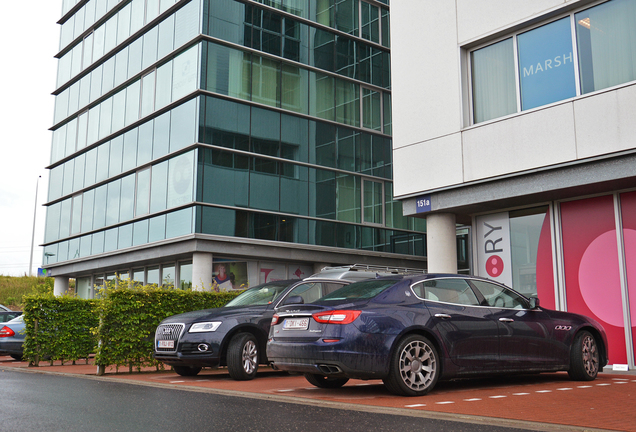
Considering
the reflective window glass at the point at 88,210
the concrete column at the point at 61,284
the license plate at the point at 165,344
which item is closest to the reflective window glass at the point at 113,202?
the reflective window glass at the point at 88,210

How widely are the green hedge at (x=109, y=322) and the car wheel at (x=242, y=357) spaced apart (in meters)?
3.04

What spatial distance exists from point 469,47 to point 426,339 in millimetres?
8285

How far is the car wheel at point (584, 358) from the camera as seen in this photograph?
9055 mm

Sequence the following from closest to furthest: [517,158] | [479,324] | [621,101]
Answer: [479,324], [621,101], [517,158]

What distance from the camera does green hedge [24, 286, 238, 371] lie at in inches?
474

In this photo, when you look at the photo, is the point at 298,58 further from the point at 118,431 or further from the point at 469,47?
the point at 118,431

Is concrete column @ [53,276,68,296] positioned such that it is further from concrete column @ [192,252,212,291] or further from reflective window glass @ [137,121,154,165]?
concrete column @ [192,252,212,291]

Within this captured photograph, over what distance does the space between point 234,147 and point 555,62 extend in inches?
495

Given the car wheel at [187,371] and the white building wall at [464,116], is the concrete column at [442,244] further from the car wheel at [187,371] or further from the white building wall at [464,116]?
the car wheel at [187,371]

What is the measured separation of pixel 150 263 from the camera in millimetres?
24641

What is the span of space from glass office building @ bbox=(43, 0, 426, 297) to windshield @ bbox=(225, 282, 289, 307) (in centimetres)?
964

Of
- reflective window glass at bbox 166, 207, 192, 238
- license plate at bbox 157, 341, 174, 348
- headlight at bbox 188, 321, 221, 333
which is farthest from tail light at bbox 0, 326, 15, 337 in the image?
headlight at bbox 188, 321, 221, 333

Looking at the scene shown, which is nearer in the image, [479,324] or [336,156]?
[479,324]

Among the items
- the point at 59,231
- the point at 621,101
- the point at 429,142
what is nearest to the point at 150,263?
the point at 59,231
